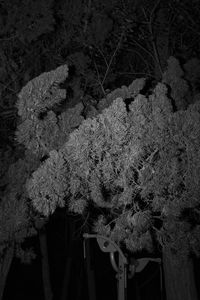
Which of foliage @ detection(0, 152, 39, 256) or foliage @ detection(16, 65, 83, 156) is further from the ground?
foliage @ detection(16, 65, 83, 156)

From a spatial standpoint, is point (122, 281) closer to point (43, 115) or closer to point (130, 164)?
point (130, 164)

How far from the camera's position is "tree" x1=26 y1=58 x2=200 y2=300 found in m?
4.21

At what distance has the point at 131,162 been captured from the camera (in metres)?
4.33

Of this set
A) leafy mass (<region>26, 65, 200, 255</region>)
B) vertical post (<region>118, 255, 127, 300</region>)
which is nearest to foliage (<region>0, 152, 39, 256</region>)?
leafy mass (<region>26, 65, 200, 255</region>)

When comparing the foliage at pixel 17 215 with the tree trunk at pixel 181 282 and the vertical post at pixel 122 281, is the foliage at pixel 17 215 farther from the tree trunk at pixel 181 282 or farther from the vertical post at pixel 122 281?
the tree trunk at pixel 181 282

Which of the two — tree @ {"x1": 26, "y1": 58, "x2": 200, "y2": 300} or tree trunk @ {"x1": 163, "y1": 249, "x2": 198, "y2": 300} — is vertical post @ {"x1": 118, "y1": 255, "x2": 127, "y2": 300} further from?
tree trunk @ {"x1": 163, "y1": 249, "x2": 198, "y2": 300}

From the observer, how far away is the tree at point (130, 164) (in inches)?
166

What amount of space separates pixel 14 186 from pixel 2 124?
3.45 metres

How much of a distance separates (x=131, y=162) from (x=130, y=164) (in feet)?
0.09

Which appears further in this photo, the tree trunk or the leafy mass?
the tree trunk

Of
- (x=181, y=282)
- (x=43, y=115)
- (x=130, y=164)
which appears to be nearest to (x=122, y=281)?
(x=130, y=164)

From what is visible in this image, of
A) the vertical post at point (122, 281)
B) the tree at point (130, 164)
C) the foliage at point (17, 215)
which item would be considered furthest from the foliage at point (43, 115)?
the vertical post at point (122, 281)

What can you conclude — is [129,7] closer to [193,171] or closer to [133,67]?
[133,67]

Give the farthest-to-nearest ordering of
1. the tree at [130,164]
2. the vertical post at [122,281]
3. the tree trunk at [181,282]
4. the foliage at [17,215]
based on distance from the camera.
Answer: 1. the tree trunk at [181,282]
2. the foliage at [17,215]
3. the vertical post at [122,281]
4. the tree at [130,164]
